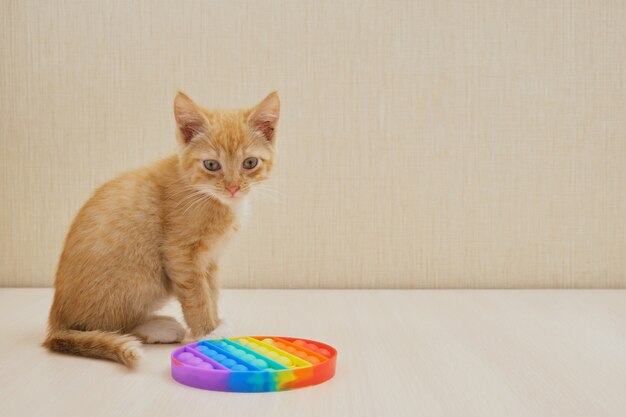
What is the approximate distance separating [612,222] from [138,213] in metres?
1.47

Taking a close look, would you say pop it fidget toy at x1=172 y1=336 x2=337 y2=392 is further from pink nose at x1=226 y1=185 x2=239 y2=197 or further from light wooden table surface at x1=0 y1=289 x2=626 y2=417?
pink nose at x1=226 y1=185 x2=239 y2=197

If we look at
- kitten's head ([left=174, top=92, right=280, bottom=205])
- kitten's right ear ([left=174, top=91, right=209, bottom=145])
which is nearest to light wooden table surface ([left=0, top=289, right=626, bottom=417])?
kitten's head ([left=174, top=92, right=280, bottom=205])

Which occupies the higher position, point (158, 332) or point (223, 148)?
point (223, 148)

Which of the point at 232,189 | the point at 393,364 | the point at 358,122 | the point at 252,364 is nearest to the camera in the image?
the point at 252,364

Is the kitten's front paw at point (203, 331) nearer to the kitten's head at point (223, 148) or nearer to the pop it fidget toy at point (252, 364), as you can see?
the pop it fidget toy at point (252, 364)

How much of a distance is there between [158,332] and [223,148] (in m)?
0.42

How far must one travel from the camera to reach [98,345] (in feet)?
4.28

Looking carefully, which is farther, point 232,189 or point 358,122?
point 358,122

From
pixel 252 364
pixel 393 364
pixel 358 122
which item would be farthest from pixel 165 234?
pixel 358 122

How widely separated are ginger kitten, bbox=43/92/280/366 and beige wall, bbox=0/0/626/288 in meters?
0.57

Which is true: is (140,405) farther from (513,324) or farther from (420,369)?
(513,324)

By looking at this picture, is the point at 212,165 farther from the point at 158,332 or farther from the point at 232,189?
the point at 158,332

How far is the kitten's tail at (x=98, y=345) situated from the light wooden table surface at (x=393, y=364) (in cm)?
2

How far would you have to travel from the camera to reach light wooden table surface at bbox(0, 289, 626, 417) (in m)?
1.04
